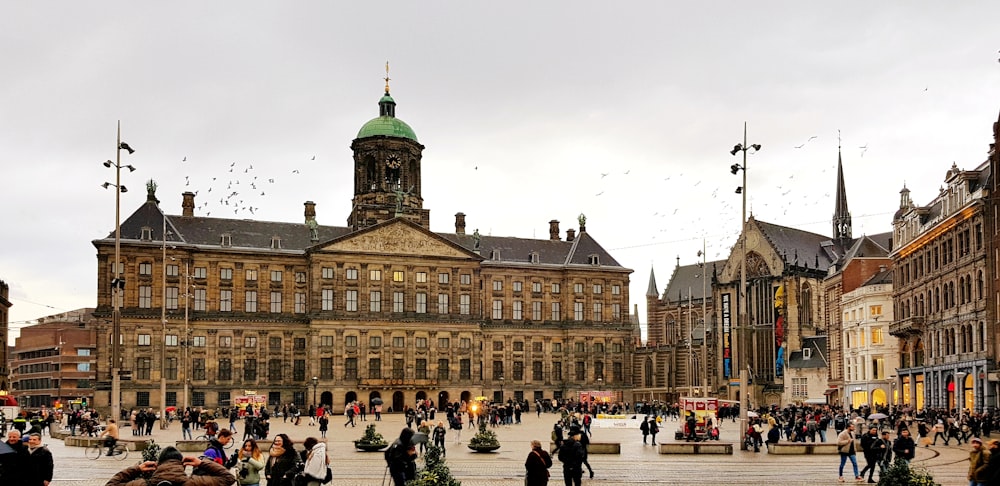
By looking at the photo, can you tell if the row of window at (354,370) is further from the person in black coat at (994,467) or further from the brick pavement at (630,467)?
the person in black coat at (994,467)

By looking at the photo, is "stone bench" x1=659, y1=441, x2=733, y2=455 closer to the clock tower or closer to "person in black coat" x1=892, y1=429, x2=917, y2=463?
"person in black coat" x1=892, y1=429, x2=917, y2=463

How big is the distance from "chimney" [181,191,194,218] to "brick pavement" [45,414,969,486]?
56.6 metres

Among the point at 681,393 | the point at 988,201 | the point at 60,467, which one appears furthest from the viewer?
the point at 681,393

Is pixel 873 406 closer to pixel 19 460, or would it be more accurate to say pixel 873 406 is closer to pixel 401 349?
pixel 401 349

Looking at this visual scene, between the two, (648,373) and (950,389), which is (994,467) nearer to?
(950,389)

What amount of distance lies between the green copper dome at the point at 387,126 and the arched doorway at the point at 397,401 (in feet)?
77.7

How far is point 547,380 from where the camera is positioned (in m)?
106

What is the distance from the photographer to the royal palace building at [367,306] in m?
92.1

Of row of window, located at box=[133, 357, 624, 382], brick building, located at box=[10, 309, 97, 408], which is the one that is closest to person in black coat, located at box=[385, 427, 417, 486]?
row of window, located at box=[133, 357, 624, 382]

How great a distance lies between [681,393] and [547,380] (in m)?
24.5

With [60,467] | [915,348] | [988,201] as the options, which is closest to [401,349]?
[915,348]

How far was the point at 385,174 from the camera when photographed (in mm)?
103188

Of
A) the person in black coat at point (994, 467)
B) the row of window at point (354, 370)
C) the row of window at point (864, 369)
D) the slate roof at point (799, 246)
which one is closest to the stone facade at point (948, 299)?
the row of window at point (864, 369)

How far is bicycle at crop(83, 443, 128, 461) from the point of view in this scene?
35.6 meters
